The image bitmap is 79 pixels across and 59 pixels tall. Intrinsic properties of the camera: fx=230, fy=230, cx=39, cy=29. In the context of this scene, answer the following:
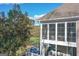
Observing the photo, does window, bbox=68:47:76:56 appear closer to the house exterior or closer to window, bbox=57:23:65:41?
the house exterior

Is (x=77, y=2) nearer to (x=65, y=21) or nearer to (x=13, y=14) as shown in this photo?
(x=65, y=21)

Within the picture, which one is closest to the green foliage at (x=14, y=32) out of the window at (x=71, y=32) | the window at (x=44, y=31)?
the window at (x=44, y=31)

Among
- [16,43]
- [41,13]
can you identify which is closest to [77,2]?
[41,13]

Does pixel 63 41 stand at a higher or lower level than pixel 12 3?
lower

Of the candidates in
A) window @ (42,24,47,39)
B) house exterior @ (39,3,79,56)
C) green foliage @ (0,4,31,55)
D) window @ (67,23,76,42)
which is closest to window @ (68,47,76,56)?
house exterior @ (39,3,79,56)

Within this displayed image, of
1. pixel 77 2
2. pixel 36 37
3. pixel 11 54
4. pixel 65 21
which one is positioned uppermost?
pixel 77 2

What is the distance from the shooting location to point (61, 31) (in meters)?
3.33

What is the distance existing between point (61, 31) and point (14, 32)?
68 centimetres

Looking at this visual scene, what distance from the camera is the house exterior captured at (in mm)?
3314

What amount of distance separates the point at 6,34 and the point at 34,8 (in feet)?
1.82

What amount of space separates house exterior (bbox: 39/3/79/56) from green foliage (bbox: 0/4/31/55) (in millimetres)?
235

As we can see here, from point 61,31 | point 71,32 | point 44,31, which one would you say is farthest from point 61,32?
point 44,31

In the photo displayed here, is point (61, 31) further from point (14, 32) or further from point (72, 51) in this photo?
point (14, 32)

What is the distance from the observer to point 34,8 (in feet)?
11.0
